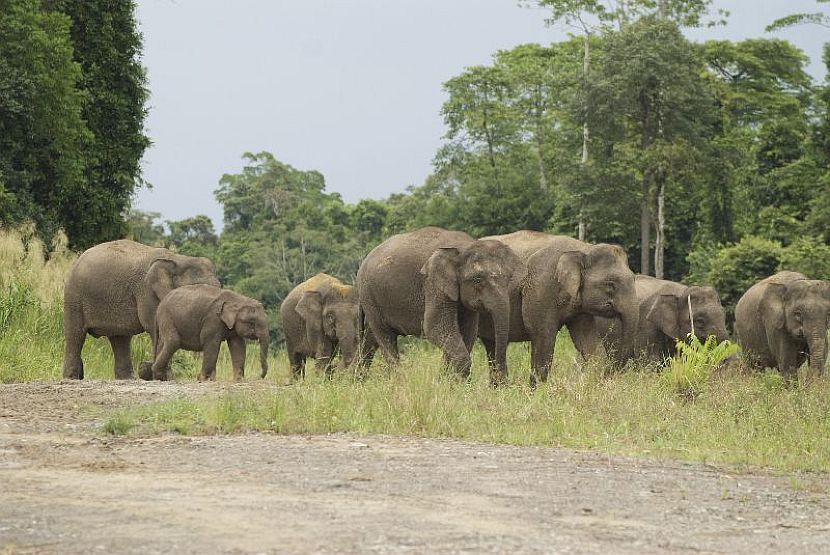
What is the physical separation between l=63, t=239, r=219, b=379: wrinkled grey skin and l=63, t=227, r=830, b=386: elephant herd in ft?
0.07

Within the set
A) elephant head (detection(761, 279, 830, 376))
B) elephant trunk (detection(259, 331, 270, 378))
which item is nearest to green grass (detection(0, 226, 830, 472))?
elephant head (detection(761, 279, 830, 376))

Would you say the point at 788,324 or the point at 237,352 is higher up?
the point at 788,324

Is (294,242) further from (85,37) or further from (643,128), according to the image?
(85,37)

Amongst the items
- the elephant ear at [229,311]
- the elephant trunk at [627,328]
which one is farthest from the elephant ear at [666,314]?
the elephant ear at [229,311]

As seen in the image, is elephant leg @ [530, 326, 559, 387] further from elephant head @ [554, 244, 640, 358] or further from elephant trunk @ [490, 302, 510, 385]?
elephant trunk @ [490, 302, 510, 385]

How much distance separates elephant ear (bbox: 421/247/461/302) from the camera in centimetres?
1482

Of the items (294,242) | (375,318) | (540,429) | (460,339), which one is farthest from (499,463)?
(294,242)

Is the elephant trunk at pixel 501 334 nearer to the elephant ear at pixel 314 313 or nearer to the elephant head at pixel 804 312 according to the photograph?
the elephant ear at pixel 314 313

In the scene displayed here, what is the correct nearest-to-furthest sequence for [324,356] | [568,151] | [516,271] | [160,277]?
[516,271]
[160,277]
[324,356]
[568,151]

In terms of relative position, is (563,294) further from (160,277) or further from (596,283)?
(160,277)

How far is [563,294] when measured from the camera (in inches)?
626

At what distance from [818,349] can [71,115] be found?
21248mm

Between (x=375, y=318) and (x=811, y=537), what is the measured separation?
977cm

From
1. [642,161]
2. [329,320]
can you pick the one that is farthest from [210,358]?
[642,161]
